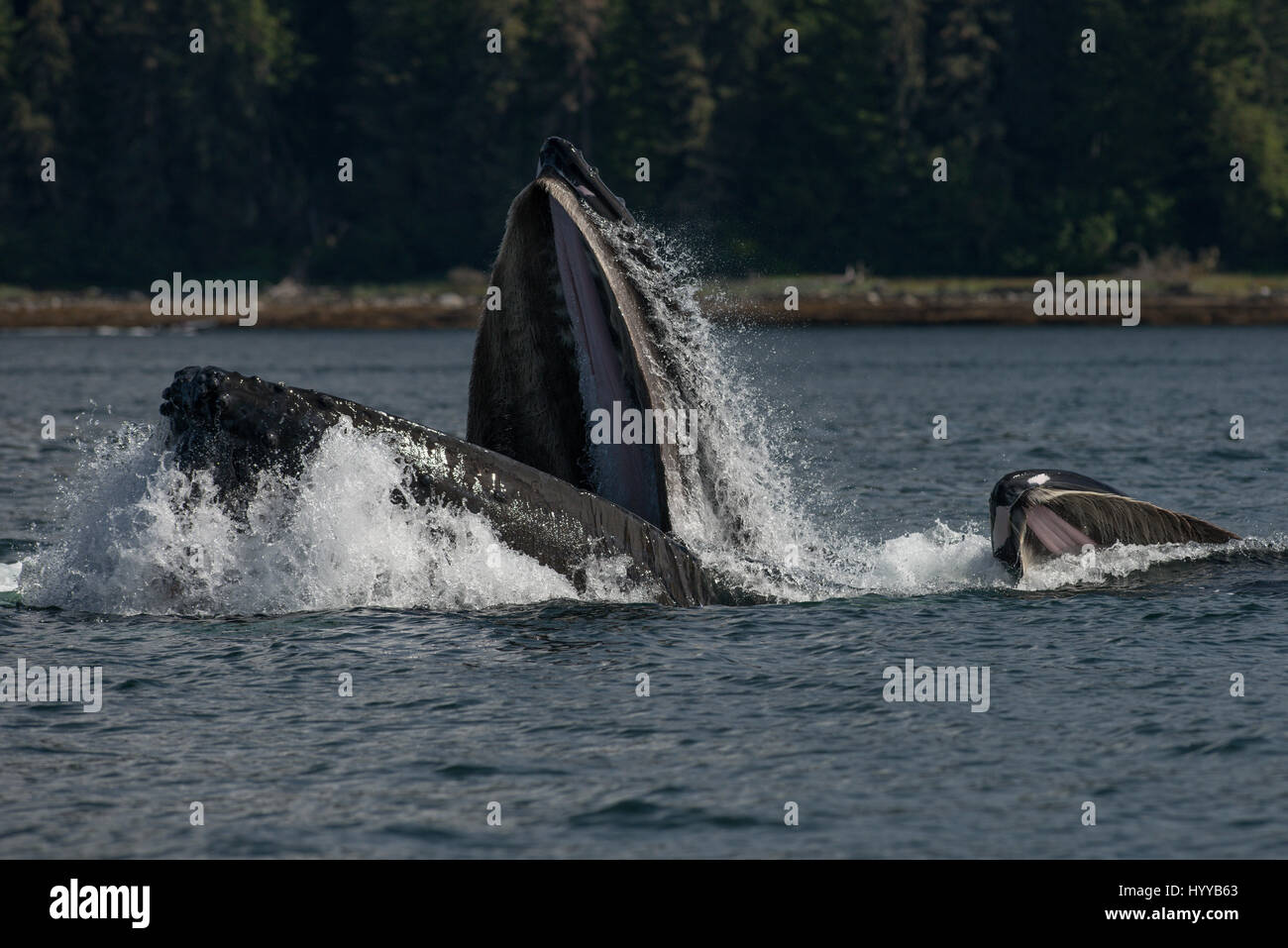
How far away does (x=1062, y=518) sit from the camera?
14227 millimetres

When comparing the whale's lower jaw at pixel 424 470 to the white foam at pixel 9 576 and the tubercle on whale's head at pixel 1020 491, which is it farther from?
the white foam at pixel 9 576

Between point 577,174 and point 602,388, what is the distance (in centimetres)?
146

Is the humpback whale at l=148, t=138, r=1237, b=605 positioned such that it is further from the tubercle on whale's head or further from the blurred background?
the blurred background

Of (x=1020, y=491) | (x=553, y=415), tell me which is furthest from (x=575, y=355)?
(x=1020, y=491)

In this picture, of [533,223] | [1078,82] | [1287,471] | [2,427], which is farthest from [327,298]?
[533,223]

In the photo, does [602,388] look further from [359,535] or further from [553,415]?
[359,535]

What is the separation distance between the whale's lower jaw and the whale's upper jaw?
1825 millimetres

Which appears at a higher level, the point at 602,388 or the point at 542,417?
the point at 602,388

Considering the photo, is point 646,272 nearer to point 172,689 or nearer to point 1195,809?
point 172,689

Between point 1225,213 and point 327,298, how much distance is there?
45.3 m

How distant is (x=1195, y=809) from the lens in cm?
952

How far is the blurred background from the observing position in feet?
304

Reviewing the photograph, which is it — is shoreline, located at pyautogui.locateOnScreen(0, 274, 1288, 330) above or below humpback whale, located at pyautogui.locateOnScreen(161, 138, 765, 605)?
above

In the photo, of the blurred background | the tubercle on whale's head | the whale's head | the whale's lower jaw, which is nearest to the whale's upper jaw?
the whale's head
